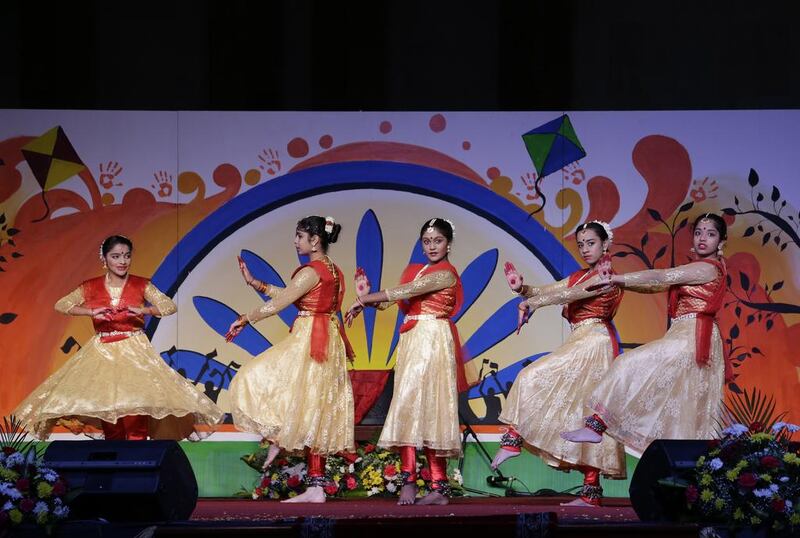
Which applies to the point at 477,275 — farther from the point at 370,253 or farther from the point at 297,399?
the point at 297,399

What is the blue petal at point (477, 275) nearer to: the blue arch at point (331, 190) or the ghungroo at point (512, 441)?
the blue arch at point (331, 190)

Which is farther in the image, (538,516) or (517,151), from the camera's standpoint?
(517,151)

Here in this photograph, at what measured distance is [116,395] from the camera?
6344 mm

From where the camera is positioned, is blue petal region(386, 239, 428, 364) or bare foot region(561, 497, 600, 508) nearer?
bare foot region(561, 497, 600, 508)

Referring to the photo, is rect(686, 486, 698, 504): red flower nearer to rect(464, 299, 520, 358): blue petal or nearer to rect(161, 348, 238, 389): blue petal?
rect(464, 299, 520, 358): blue petal

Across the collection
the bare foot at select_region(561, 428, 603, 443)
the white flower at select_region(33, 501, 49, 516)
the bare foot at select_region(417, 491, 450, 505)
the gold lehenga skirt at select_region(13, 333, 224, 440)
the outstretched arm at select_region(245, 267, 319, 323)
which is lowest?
the bare foot at select_region(417, 491, 450, 505)

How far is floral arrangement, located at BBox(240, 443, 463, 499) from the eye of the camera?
7234 millimetres

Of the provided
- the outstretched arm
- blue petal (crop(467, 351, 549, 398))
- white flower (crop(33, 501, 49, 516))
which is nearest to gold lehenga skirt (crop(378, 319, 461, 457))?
the outstretched arm

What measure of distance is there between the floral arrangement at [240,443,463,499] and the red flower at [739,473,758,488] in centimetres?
303

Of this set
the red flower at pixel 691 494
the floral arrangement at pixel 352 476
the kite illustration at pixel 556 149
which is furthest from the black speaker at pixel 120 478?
the kite illustration at pixel 556 149
